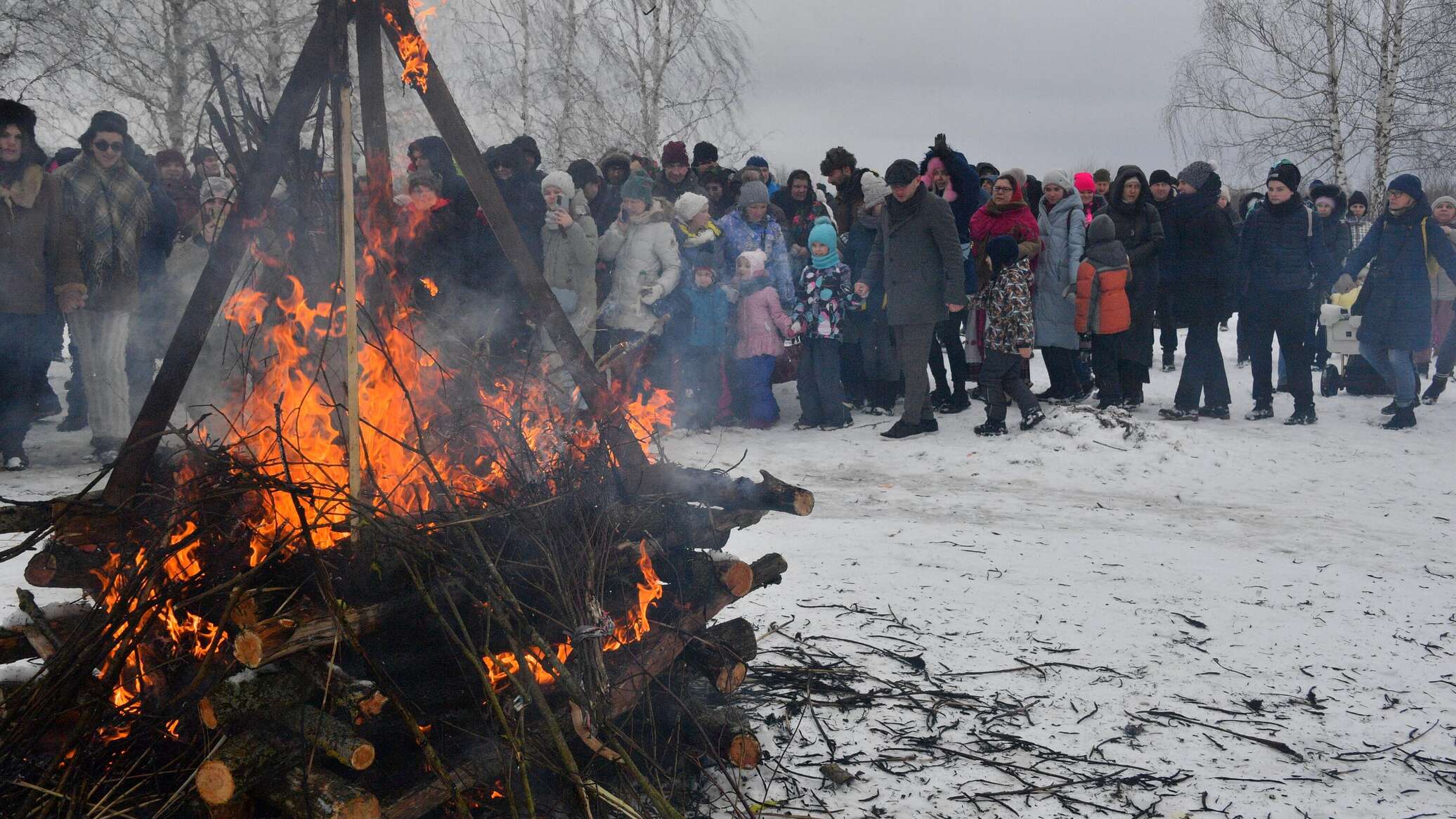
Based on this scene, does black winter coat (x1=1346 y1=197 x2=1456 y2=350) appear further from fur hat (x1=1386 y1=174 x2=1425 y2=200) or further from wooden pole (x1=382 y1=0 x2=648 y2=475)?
wooden pole (x1=382 y1=0 x2=648 y2=475)

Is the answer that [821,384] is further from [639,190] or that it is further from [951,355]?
[639,190]

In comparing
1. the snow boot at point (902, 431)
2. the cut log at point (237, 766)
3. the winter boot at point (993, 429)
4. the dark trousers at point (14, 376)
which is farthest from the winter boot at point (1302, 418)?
the dark trousers at point (14, 376)

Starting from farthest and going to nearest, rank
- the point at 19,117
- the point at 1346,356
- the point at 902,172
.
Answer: the point at 1346,356
the point at 902,172
the point at 19,117

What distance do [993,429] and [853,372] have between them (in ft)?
6.75

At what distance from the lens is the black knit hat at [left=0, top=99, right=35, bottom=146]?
7.67 meters

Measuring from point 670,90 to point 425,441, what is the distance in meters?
19.3

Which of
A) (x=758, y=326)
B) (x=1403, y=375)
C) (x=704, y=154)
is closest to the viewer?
(x=1403, y=375)

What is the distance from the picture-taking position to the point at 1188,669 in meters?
4.48

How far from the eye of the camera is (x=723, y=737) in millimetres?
3623

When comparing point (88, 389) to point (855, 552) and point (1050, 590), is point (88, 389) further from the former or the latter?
point (1050, 590)

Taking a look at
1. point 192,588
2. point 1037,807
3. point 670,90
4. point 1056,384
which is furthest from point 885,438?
point 670,90

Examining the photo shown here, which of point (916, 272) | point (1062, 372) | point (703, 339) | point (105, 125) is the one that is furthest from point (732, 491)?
point (1062, 372)

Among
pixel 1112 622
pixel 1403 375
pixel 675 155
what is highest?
pixel 675 155

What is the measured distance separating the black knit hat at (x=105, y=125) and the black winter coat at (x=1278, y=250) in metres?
9.98
